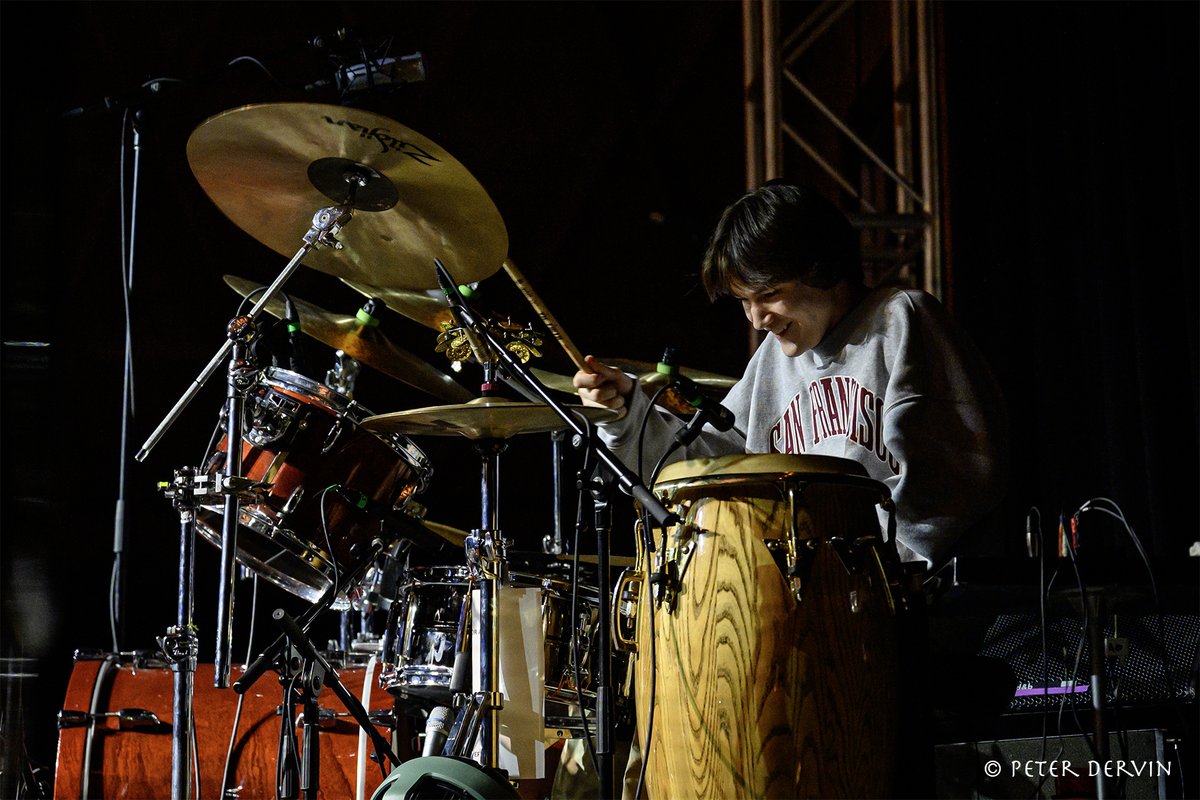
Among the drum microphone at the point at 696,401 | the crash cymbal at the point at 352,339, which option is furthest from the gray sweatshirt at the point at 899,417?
the crash cymbal at the point at 352,339

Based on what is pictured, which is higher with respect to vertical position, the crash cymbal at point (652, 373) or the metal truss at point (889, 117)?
the metal truss at point (889, 117)

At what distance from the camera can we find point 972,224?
12.0ft

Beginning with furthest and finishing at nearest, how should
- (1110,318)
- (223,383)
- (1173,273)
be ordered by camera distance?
(223,383)
(1110,318)
(1173,273)

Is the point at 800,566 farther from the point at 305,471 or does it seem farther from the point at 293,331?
the point at 293,331

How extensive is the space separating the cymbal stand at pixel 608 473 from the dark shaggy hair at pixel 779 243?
1.61 feet

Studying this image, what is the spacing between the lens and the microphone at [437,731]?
85.6 inches

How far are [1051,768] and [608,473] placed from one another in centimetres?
102

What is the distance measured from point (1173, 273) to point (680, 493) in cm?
175

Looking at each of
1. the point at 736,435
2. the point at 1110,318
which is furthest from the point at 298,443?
the point at 1110,318

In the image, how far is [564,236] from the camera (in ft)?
14.5

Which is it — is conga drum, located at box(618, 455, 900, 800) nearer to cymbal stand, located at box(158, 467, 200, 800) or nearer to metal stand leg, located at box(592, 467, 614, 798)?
metal stand leg, located at box(592, 467, 614, 798)

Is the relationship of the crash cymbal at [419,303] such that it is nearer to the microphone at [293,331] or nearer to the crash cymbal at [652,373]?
the microphone at [293,331]

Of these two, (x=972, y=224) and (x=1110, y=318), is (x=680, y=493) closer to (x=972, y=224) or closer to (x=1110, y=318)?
(x=1110, y=318)

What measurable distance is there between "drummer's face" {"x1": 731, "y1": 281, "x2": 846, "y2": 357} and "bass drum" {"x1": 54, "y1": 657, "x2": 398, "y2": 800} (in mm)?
1270
